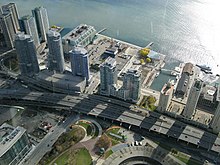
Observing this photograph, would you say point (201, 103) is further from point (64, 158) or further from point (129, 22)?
point (129, 22)

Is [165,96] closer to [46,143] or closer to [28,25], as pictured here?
[46,143]

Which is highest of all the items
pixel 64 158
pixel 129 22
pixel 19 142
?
pixel 129 22

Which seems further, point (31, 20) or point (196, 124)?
point (31, 20)

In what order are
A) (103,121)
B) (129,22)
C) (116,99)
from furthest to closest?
(129,22)
(116,99)
(103,121)

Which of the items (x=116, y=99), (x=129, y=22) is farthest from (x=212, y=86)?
(x=129, y=22)

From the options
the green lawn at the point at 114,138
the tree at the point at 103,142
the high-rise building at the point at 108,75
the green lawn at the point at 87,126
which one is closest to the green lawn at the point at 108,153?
the tree at the point at 103,142

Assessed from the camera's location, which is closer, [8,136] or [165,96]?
[8,136]

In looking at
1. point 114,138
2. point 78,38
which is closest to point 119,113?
point 114,138
